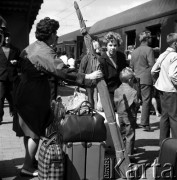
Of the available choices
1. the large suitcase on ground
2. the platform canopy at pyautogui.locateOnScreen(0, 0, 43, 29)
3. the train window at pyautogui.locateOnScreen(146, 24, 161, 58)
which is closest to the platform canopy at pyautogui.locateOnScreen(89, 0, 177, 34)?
the train window at pyautogui.locateOnScreen(146, 24, 161, 58)

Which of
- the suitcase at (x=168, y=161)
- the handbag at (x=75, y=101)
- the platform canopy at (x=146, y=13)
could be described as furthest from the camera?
the platform canopy at (x=146, y=13)

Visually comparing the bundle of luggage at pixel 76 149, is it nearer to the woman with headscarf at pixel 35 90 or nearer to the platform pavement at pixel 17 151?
the woman with headscarf at pixel 35 90

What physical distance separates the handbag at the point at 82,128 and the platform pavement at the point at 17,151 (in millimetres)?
911

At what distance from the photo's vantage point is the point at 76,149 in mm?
4078

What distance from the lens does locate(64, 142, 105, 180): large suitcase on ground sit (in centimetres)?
409

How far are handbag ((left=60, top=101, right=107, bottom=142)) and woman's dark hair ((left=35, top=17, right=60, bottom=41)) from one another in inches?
37.9

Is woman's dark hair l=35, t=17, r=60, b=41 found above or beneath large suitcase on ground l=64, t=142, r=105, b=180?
above

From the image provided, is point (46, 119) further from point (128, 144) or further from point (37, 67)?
point (128, 144)

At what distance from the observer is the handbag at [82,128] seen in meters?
3.98

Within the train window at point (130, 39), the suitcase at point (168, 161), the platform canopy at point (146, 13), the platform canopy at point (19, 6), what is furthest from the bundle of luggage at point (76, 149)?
the platform canopy at point (19, 6)

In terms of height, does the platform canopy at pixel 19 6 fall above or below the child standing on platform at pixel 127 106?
above

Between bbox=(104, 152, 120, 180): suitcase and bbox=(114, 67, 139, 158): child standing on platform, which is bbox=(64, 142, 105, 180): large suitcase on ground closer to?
bbox=(104, 152, 120, 180): suitcase

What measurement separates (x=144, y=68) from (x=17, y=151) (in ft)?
11.4

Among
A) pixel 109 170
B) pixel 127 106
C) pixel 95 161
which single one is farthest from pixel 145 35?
pixel 95 161
